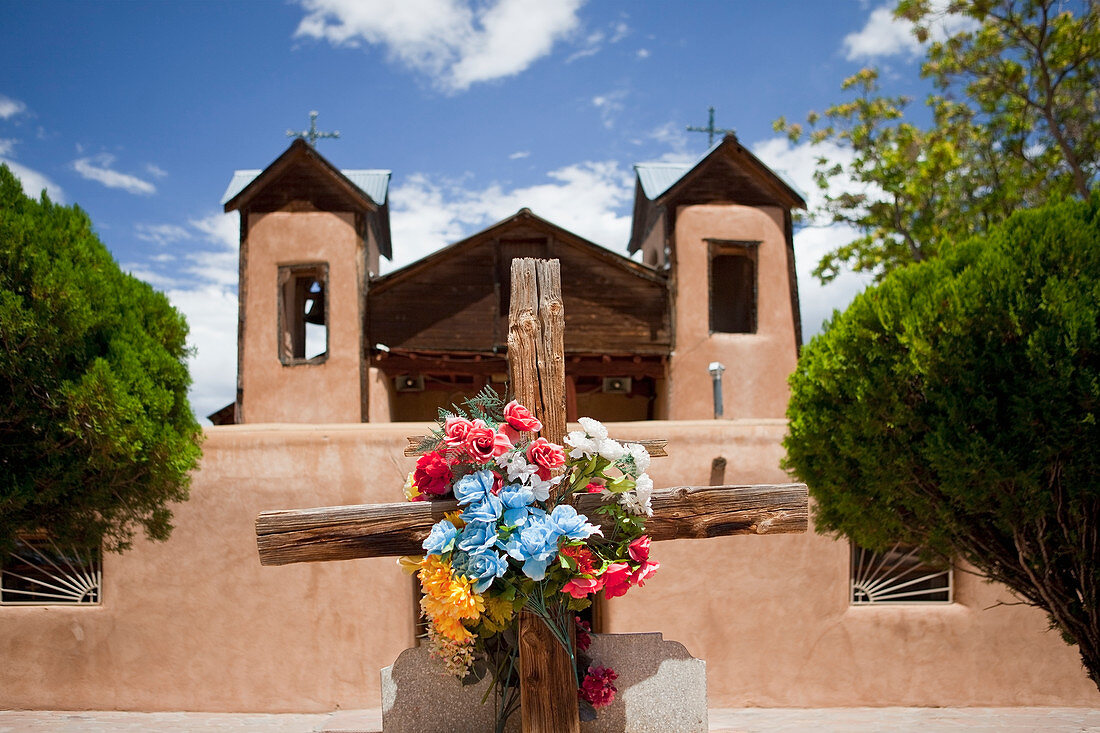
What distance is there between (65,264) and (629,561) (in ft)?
17.5

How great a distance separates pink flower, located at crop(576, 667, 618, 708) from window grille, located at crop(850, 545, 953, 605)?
18.9 ft

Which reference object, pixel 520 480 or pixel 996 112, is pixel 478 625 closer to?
pixel 520 480

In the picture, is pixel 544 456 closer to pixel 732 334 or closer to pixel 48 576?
pixel 48 576

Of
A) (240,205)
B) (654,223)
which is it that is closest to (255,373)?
(240,205)

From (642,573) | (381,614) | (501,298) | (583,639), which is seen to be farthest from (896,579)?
(501,298)

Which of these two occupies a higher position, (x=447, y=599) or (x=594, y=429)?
(x=594, y=429)

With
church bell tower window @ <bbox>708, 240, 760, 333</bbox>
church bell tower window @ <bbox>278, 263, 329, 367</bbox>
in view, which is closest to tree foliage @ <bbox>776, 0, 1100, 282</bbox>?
church bell tower window @ <bbox>708, 240, 760, 333</bbox>

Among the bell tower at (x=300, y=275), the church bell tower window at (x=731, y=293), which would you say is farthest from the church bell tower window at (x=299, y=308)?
the church bell tower window at (x=731, y=293)

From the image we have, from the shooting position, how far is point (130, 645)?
8.20 meters

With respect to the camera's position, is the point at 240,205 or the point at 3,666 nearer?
the point at 3,666

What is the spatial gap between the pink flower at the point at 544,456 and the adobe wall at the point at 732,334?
1065cm

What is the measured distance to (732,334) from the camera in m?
13.9

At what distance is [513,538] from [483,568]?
174 mm

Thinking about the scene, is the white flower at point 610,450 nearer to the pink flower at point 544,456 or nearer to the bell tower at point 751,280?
the pink flower at point 544,456
